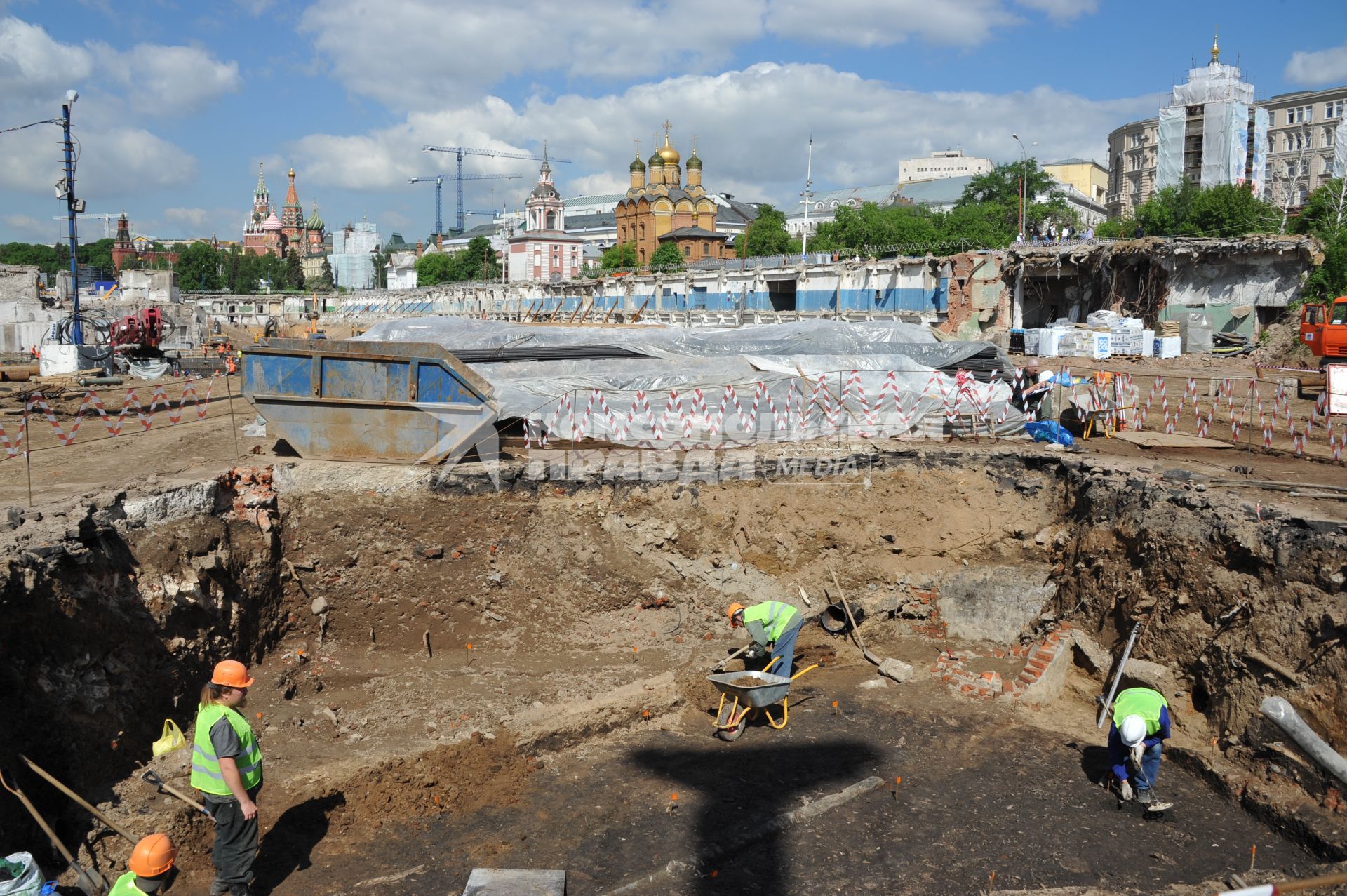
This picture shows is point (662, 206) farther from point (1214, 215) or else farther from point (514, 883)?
point (514, 883)

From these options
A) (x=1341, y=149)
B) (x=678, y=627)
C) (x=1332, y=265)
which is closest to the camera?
(x=678, y=627)

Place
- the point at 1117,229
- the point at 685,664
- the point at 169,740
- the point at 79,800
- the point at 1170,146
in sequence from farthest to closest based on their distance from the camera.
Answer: the point at 1170,146 → the point at 1117,229 → the point at 685,664 → the point at 169,740 → the point at 79,800

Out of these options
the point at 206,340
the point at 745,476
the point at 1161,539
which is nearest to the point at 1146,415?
the point at 1161,539

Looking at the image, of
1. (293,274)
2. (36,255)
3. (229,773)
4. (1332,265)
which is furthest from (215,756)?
(36,255)

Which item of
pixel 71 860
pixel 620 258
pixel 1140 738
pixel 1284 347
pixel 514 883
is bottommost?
pixel 514 883

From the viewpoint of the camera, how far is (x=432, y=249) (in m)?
137

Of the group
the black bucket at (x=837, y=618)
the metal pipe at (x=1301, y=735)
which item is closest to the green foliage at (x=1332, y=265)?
the black bucket at (x=837, y=618)

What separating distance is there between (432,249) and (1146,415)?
133 meters

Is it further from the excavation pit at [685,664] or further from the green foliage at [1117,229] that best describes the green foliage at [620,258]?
the excavation pit at [685,664]

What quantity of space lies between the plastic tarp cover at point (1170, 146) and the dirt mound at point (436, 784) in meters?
61.6

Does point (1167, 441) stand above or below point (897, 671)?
above

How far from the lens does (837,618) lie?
1076 centimetres

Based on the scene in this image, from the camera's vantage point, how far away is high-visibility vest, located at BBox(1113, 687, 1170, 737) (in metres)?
7.04

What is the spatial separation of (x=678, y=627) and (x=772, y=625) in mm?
2326
